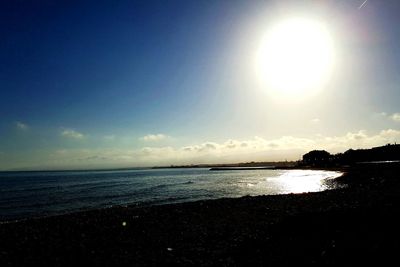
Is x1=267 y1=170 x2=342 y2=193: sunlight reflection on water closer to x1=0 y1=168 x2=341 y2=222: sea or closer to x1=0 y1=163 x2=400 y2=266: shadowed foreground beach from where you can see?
x1=0 y1=168 x2=341 y2=222: sea

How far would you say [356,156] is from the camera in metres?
122

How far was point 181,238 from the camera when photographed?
15422mm

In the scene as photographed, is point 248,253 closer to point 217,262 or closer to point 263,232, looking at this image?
point 217,262

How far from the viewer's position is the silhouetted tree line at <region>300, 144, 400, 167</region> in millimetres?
111912

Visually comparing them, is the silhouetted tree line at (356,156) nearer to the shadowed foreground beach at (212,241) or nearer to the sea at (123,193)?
the sea at (123,193)

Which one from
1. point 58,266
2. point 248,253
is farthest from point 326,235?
point 58,266

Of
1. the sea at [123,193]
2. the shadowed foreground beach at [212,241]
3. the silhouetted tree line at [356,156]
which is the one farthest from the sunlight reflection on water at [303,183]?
the silhouetted tree line at [356,156]

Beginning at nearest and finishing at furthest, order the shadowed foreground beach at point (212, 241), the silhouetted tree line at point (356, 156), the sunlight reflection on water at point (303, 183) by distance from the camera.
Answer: the shadowed foreground beach at point (212, 241) → the sunlight reflection on water at point (303, 183) → the silhouetted tree line at point (356, 156)

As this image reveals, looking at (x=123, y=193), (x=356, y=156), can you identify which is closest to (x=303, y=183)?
(x=123, y=193)

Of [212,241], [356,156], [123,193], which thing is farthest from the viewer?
[356,156]

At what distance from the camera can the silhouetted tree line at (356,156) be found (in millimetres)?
111912

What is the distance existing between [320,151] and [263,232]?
468ft

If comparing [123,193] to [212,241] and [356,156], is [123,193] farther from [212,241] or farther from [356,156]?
[356,156]

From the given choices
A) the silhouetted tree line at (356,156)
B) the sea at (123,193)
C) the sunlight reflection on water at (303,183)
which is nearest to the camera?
the sea at (123,193)
